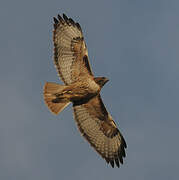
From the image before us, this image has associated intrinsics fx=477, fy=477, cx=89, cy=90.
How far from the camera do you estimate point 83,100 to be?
49.5 feet

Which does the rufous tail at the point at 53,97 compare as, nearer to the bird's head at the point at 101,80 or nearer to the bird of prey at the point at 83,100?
the bird of prey at the point at 83,100

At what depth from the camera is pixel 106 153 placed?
1534cm

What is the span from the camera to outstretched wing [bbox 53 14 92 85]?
15.1 m

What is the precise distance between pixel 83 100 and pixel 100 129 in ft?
3.91

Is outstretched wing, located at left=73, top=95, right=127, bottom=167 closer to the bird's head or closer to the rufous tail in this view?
the bird's head

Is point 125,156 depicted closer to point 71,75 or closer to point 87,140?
point 87,140

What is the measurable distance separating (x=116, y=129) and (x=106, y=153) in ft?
2.74

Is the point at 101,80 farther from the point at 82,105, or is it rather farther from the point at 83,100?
the point at 82,105

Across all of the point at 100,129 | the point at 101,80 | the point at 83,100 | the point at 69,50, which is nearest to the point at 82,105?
the point at 83,100

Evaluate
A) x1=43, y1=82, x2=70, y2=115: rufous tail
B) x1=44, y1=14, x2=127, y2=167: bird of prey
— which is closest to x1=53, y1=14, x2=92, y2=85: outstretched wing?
x1=44, y1=14, x2=127, y2=167: bird of prey

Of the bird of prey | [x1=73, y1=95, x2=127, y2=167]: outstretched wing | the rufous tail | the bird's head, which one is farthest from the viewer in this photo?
[x1=73, y1=95, x2=127, y2=167]: outstretched wing

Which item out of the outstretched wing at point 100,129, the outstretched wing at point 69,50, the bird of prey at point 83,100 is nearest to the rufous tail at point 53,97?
the bird of prey at point 83,100

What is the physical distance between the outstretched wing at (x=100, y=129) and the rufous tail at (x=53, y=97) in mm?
981

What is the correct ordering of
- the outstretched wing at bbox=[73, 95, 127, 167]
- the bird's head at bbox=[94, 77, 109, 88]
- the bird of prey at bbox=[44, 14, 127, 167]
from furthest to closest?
the outstretched wing at bbox=[73, 95, 127, 167], the bird of prey at bbox=[44, 14, 127, 167], the bird's head at bbox=[94, 77, 109, 88]
